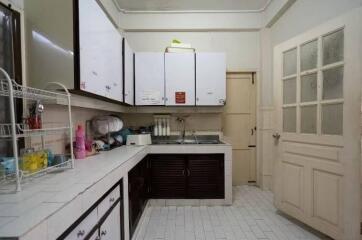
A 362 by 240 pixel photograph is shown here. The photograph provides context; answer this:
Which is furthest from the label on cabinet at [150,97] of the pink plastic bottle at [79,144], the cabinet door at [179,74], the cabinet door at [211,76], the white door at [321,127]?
the white door at [321,127]

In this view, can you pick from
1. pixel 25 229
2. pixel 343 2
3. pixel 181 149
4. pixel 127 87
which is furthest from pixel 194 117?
pixel 25 229

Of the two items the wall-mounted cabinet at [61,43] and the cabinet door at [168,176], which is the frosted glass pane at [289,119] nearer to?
the cabinet door at [168,176]

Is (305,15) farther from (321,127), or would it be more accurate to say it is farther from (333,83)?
(321,127)

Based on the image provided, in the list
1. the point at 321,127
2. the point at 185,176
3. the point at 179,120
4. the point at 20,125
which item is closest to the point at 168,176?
the point at 185,176

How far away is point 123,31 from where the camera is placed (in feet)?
12.0

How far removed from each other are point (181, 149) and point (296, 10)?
2.37 metres

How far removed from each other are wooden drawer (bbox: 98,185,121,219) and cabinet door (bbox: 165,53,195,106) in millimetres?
1948

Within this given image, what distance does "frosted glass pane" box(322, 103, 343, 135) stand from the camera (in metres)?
1.96

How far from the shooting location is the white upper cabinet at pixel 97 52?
1.64 meters

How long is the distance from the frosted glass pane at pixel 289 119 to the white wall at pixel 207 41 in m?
1.39

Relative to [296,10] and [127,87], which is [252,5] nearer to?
[296,10]

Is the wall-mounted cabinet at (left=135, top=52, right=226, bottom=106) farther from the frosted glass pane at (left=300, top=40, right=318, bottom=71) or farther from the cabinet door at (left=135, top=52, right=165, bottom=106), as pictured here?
the frosted glass pane at (left=300, top=40, right=318, bottom=71)

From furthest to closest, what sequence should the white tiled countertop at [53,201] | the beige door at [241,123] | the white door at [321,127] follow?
the beige door at [241,123] < the white door at [321,127] < the white tiled countertop at [53,201]

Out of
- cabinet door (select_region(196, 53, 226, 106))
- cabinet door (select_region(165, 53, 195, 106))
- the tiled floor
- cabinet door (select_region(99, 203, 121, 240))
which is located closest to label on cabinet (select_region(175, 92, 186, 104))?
cabinet door (select_region(165, 53, 195, 106))
